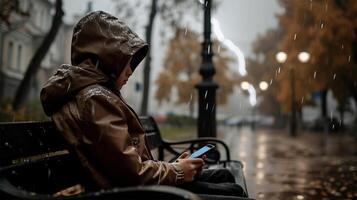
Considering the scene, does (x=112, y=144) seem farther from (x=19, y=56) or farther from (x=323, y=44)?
(x=19, y=56)

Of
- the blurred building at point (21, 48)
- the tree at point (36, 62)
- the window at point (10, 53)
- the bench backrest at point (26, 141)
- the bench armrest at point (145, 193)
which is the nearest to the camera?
the bench armrest at point (145, 193)

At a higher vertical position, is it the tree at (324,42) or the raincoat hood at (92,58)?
the tree at (324,42)

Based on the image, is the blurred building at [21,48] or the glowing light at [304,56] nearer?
the glowing light at [304,56]

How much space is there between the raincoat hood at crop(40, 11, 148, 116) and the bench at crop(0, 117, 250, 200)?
0.75 feet

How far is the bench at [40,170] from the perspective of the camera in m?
1.65

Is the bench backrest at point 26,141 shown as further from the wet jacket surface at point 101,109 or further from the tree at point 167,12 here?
the tree at point 167,12

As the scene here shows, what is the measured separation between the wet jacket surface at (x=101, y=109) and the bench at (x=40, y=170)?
151mm

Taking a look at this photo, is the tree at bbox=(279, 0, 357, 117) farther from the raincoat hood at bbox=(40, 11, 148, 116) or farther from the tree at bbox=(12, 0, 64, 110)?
the raincoat hood at bbox=(40, 11, 148, 116)

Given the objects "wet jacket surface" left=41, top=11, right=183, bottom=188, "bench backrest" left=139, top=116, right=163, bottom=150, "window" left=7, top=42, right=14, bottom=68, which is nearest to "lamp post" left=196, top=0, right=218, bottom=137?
"bench backrest" left=139, top=116, right=163, bottom=150

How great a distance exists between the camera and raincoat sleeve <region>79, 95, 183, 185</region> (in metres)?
1.96

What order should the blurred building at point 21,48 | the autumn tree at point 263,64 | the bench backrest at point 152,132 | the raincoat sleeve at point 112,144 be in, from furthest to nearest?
the autumn tree at point 263,64 < the blurred building at point 21,48 < the bench backrest at point 152,132 < the raincoat sleeve at point 112,144

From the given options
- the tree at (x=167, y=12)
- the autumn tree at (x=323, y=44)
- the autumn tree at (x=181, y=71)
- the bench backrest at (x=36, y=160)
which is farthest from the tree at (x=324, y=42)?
the bench backrest at (x=36, y=160)

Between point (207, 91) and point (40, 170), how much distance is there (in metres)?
5.35

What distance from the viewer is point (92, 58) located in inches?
87.5
